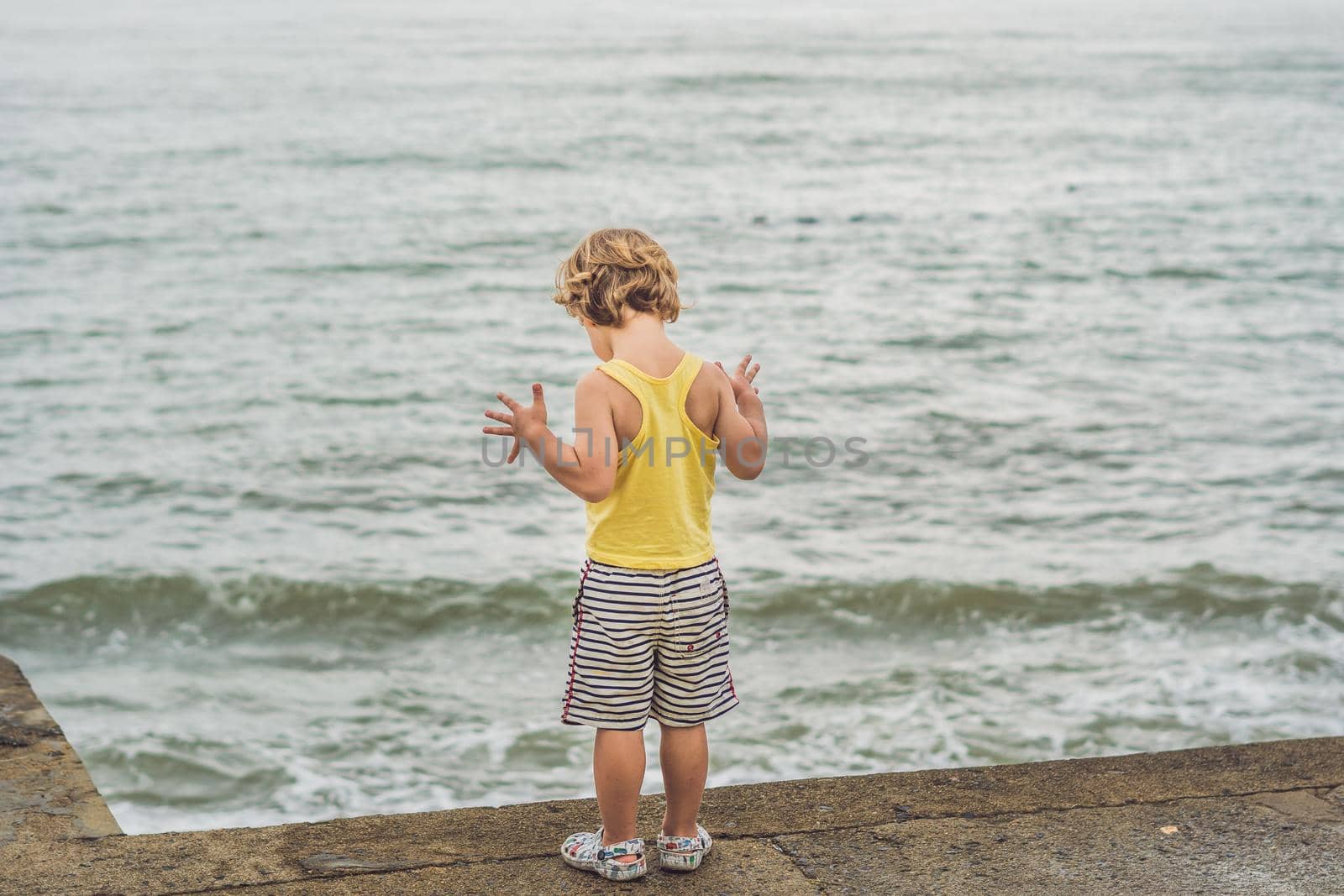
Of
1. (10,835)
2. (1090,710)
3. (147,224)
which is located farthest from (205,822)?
(147,224)

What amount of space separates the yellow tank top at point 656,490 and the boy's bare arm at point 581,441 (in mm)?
61

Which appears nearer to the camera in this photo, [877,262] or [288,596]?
[288,596]

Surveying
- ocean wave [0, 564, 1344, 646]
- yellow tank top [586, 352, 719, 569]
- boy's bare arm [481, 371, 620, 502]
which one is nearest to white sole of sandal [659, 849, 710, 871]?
yellow tank top [586, 352, 719, 569]

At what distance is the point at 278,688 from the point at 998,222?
51.2 feet

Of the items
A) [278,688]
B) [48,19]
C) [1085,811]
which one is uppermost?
[48,19]

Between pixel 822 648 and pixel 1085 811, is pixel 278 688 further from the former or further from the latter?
pixel 1085 811

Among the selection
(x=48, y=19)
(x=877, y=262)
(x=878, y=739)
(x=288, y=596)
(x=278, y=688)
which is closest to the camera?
(x=878, y=739)

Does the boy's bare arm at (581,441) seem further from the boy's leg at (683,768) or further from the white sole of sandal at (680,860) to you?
the white sole of sandal at (680,860)

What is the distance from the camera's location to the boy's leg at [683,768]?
262 centimetres

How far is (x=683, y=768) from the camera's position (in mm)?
2617

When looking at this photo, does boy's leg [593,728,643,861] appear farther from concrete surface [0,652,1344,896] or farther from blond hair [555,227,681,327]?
blond hair [555,227,681,327]

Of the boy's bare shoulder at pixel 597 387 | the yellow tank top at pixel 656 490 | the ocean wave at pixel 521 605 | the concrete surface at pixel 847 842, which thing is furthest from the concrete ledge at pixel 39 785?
the ocean wave at pixel 521 605

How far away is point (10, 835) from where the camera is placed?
9.23ft

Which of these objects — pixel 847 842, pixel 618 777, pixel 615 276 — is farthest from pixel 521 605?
pixel 615 276
